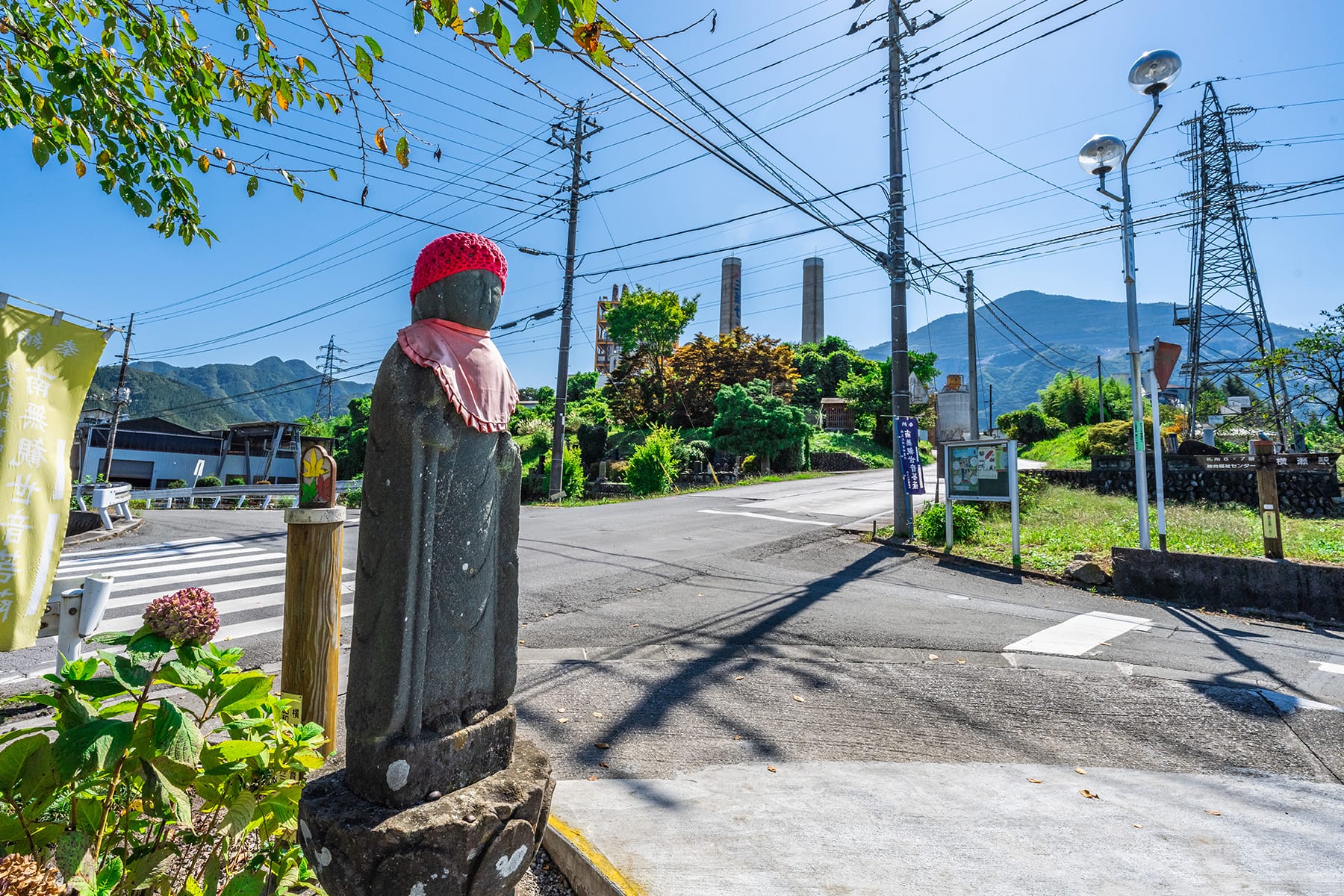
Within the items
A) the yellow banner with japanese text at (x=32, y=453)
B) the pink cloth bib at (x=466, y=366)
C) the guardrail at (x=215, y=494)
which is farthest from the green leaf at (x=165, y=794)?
the guardrail at (x=215, y=494)

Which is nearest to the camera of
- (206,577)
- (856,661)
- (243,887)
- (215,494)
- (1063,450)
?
(243,887)

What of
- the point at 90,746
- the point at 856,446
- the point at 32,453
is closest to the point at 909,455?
the point at 32,453

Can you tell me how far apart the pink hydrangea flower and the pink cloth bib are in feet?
2.79

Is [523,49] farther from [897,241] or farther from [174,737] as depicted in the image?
[897,241]

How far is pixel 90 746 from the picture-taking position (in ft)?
5.21

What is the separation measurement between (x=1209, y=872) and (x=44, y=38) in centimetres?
633

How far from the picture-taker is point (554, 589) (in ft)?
26.4

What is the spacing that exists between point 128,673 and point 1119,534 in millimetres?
12932

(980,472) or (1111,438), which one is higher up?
(1111,438)

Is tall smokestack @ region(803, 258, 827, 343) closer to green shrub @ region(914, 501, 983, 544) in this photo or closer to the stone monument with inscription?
green shrub @ region(914, 501, 983, 544)

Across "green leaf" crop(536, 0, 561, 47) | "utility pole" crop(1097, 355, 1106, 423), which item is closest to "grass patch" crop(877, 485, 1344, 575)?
"green leaf" crop(536, 0, 561, 47)

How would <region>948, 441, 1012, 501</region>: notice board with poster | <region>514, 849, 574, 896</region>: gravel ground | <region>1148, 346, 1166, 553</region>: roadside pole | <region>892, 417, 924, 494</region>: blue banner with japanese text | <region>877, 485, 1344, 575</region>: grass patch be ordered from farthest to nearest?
<region>892, 417, 924, 494</region>: blue banner with japanese text
<region>948, 441, 1012, 501</region>: notice board with poster
<region>877, 485, 1344, 575</region>: grass patch
<region>1148, 346, 1166, 553</region>: roadside pole
<region>514, 849, 574, 896</region>: gravel ground

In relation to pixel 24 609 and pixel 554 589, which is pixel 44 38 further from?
pixel 554 589

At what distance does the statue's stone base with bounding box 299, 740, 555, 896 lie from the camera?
1.78 m
